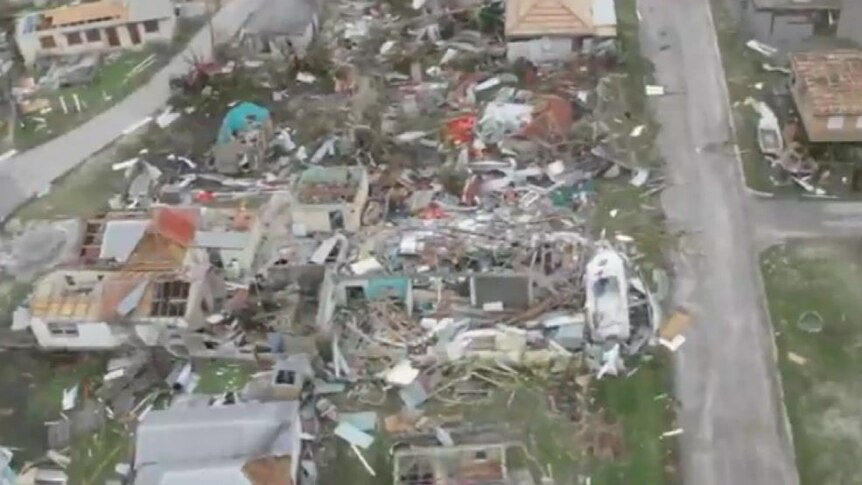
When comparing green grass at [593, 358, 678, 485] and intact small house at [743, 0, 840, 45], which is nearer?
green grass at [593, 358, 678, 485]

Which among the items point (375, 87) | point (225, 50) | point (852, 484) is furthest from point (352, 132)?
point (852, 484)

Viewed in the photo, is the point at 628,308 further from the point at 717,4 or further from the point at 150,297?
the point at 717,4

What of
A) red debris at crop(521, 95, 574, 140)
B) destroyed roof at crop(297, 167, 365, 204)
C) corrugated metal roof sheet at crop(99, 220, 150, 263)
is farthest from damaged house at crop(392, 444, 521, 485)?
red debris at crop(521, 95, 574, 140)

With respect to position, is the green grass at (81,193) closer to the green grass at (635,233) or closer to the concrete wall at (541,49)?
the concrete wall at (541,49)

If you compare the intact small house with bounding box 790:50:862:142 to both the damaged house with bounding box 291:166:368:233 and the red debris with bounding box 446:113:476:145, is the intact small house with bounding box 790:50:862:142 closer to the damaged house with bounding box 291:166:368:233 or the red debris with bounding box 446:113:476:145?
the red debris with bounding box 446:113:476:145

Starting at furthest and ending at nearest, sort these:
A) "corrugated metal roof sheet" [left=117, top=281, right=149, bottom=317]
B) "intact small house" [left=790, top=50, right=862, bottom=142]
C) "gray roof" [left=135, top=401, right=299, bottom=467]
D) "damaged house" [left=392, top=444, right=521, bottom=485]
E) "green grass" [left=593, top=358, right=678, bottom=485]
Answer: "intact small house" [left=790, top=50, right=862, bottom=142] → "corrugated metal roof sheet" [left=117, top=281, right=149, bottom=317] → "green grass" [left=593, top=358, right=678, bottom=485] → "damaged house" [left=392, top=444, right=521, bottom=485] → "gray roof" [left=135, top=401, right=299, bottom=467]

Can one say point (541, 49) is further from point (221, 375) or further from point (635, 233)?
point (221, 375)
